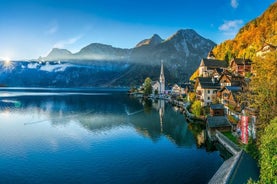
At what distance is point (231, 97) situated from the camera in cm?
6919

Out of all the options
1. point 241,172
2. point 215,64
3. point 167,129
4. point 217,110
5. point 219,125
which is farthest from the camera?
point 215,64

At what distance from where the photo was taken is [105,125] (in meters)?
70.1

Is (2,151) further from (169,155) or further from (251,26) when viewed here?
(251,26)

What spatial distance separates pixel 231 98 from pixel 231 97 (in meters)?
0.35

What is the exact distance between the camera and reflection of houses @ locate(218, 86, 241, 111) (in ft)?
215

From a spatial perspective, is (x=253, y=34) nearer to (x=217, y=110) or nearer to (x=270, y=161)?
(x=217, y=110)

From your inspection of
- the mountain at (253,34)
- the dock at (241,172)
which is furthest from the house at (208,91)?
the dock at (241,172)

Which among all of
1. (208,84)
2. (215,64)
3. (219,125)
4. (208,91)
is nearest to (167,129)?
(219,125)

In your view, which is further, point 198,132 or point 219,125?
point 198,132

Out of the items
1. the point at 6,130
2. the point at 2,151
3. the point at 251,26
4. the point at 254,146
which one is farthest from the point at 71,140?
the point at 251,26

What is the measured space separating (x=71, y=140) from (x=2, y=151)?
601 inches

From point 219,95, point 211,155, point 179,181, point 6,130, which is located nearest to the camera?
point 179,181

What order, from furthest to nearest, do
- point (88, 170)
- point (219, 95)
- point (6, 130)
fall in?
point (219, 95) → point (6, 130) → point (88, 170)

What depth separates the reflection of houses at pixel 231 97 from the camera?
215ft
